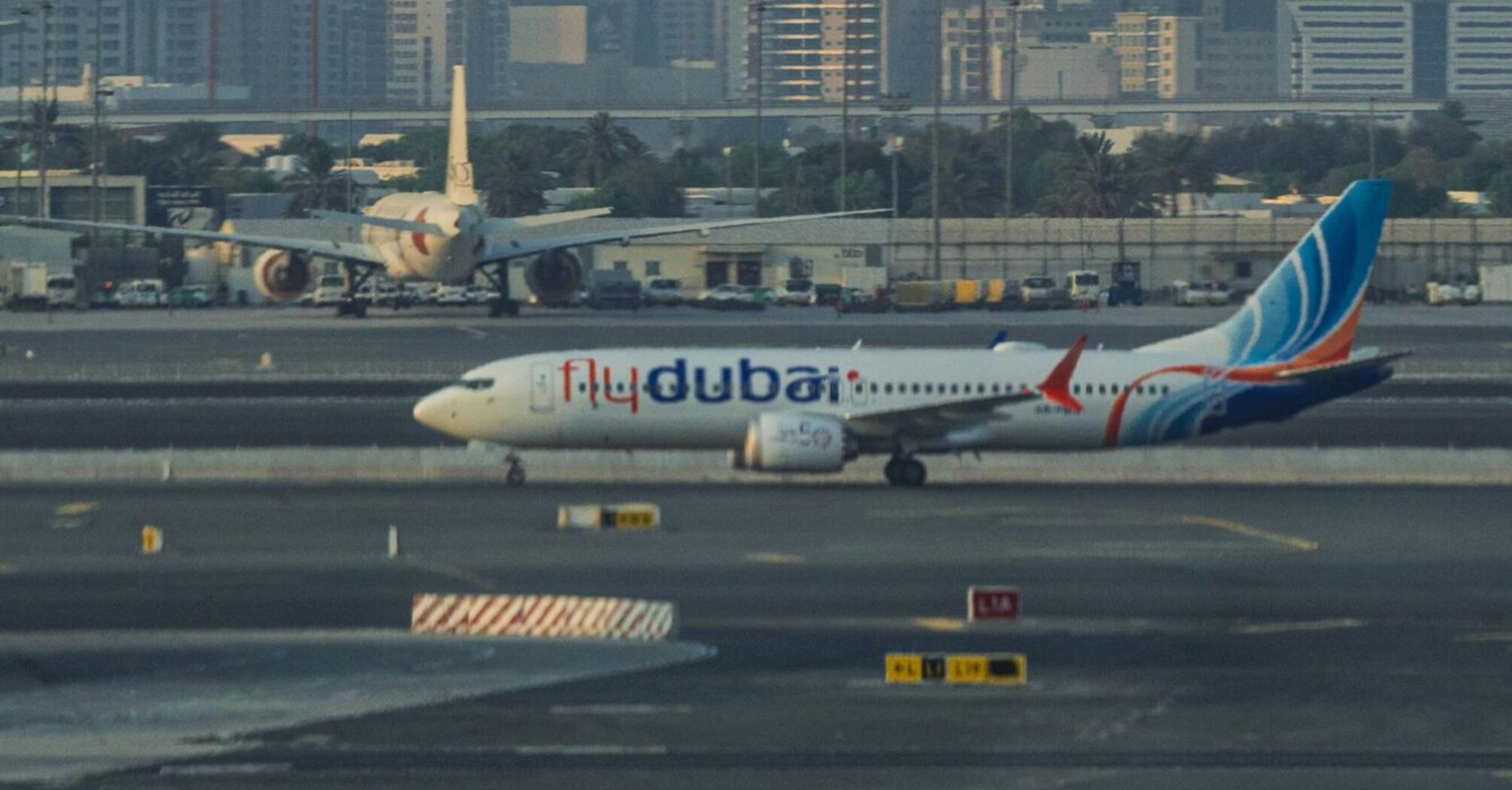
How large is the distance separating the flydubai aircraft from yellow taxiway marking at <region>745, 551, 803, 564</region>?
7.73 metres

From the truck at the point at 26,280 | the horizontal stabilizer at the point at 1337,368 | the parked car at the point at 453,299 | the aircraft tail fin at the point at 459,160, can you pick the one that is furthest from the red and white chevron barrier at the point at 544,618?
the truck at the point at 26,280

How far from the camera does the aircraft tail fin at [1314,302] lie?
47375 mm

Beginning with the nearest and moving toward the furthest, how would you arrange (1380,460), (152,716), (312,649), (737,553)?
(152,716) < (312,649) < (737,553) < (1380,460)

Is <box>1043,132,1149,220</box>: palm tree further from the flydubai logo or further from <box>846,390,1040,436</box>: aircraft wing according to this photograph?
the flydubai logo

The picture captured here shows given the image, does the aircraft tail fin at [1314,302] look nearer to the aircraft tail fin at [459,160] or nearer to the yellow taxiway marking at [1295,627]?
the yellow taxiway marking at [1295,627]

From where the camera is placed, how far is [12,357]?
76.6 m

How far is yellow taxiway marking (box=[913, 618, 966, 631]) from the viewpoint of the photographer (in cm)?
3014

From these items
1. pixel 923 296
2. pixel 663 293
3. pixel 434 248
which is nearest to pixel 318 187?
pixel 663 293

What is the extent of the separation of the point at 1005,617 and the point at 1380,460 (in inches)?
794

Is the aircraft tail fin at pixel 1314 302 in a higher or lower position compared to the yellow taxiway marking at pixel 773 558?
higher

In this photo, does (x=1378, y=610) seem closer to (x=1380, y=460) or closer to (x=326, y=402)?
(x=1380, y=460)

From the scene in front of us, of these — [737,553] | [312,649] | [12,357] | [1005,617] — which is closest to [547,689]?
[312,649]

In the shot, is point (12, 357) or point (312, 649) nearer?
point (312, 649)

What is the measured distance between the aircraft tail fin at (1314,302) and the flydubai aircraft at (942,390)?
Answer: 0.03m
